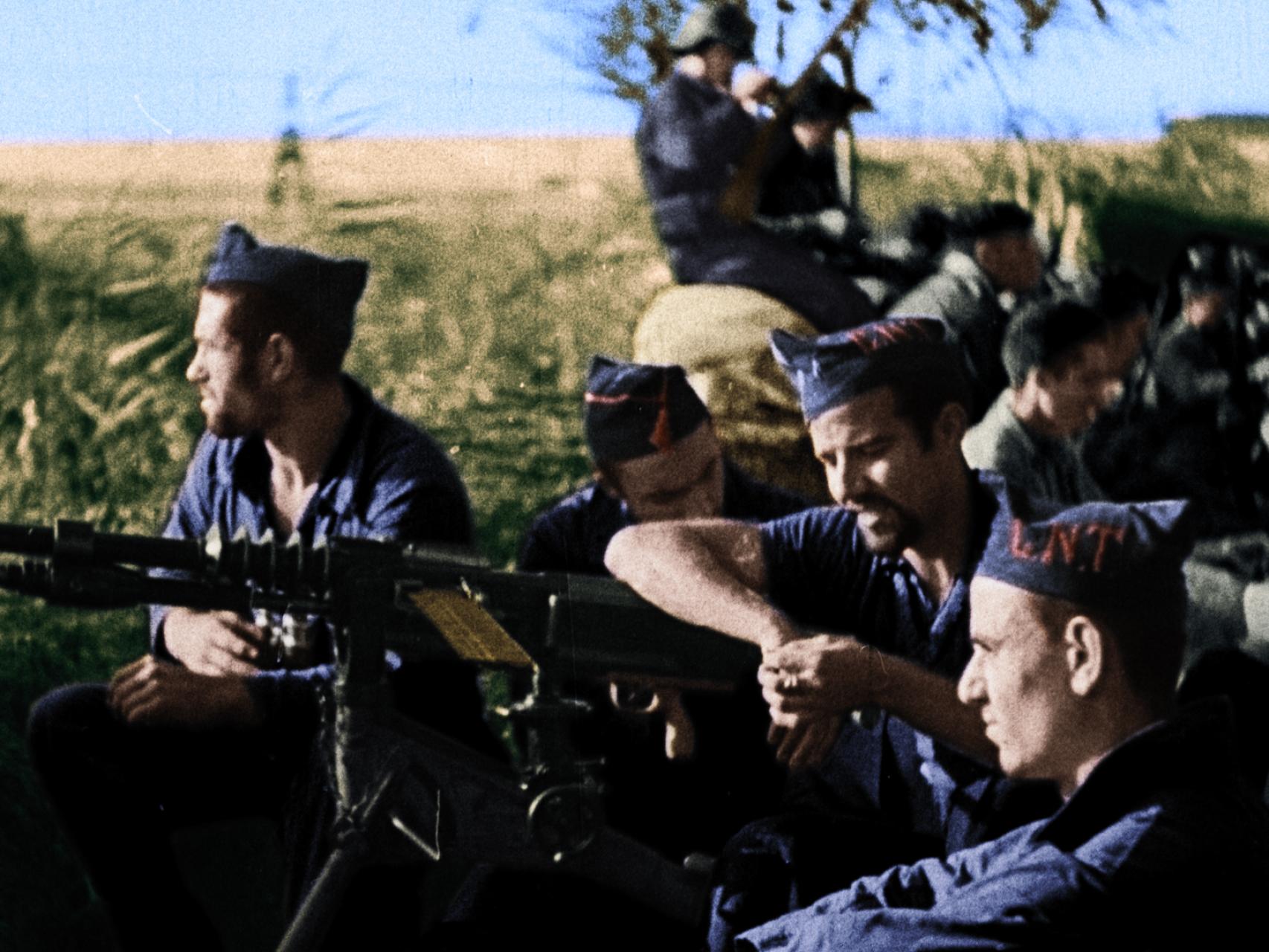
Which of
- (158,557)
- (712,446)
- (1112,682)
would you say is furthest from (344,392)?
(1112,682)

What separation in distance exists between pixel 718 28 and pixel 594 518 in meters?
1.35

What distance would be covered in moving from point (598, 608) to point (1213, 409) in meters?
1.72

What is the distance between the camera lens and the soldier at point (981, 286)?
5.58m

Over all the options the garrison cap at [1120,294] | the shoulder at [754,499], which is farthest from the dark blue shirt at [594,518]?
the garrison cap at [1120,294]

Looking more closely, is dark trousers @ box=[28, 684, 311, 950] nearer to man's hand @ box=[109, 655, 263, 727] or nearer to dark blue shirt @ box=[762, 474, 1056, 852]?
man's hand @ box=[109, 655, 263, 727]

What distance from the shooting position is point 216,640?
5.65 meters

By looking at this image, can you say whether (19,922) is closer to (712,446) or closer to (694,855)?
(694,855)

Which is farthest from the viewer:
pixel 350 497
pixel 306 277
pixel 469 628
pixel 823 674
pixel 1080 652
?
pixel 306 277

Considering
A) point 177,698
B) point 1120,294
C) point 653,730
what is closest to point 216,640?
point 177,698

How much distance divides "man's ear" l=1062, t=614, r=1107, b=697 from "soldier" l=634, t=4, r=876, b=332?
1.08m

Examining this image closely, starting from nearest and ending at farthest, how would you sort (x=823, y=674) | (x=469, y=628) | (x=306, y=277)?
(x=823, y=674)
(x=469, y=628)
(x=306, y=277)

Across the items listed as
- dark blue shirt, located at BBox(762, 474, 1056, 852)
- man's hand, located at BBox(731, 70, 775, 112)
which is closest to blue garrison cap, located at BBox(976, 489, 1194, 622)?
dark blue shirt, located at BBox(762, 474, 1056, 852)

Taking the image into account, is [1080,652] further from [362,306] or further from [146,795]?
[146,795]

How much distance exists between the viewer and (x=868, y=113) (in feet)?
19.0
